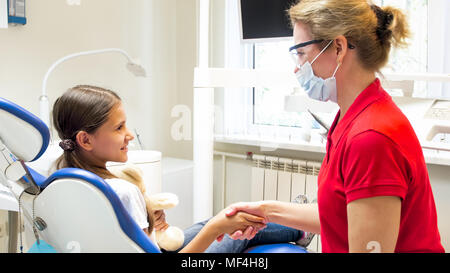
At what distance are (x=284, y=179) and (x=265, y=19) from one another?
3.08 feet

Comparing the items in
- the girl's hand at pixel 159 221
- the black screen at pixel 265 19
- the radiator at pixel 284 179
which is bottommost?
the radiator at pixel 284 179

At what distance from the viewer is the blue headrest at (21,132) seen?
57 centimetres

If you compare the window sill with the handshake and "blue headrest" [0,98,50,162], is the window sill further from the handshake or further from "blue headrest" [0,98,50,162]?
"blue headrest" [0,98,50,162]

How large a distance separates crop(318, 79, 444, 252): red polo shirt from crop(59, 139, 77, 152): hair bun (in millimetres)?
582

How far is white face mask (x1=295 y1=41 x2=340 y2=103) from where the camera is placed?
87 centimetres

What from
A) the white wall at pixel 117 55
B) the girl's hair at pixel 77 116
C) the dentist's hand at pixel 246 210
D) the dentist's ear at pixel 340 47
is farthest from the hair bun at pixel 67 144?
the white wall at pixel 117 55

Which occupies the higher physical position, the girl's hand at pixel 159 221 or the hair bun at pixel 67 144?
the hair bun at pixel 67 144

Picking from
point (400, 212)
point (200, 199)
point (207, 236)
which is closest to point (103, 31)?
point (200, 199)

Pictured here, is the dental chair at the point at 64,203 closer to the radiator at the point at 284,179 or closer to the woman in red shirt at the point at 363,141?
the woman in red shirt at the point at 363,141

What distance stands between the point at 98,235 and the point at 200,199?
135 cm

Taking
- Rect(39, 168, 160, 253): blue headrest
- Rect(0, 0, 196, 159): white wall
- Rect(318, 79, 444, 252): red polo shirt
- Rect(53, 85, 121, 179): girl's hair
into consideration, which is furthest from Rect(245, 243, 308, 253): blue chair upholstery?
Rect(0, 0, 196, 159): white wall

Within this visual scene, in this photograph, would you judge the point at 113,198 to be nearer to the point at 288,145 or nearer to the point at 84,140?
the point at 84,140
